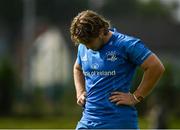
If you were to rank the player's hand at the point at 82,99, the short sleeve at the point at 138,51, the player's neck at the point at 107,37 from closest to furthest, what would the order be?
the short sleeve at the point at 138,51 → the player's neck at the point at 107,37 → the player's hand at the point at 82,99

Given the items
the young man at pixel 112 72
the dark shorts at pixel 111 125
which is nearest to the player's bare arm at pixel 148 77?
the young man at pixel 112 72

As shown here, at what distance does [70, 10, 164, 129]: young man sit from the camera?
6.91m

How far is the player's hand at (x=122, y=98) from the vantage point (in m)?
6.95

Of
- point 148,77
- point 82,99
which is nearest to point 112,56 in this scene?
point 148,77

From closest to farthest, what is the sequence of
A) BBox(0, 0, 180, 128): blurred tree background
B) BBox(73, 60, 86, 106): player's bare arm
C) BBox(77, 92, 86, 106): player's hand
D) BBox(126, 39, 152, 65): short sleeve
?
BBox(126, 39, 152, 65): short sleeve < BBox(77, 92, 86, 106): player's hand < BBox(73, 60, 86, 106): player's bare arm < BBox(0, 0, 180, 128): blurred tree background

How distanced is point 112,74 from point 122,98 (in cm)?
22

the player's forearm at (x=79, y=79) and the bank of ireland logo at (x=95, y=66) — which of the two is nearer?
the bank of ireland logo at (x=95, y=66)

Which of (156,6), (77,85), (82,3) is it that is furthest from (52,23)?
(77,85)

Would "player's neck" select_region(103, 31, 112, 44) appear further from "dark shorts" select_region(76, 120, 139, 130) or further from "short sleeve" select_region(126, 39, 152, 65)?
"dark shorts" select_region(76, 120, 139, 130)

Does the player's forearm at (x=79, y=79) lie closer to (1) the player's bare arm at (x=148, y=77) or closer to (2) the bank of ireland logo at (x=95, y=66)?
(2) the bank of ireland logo at (x=95, y=66)

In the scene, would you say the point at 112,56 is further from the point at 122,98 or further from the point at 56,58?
the point at 56,58

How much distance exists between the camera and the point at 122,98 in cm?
696

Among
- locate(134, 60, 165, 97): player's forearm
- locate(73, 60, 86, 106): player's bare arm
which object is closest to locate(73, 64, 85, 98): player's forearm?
locate(73, 60, 86, 106): player's bare arm

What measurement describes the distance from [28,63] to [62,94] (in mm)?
18843
